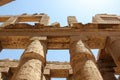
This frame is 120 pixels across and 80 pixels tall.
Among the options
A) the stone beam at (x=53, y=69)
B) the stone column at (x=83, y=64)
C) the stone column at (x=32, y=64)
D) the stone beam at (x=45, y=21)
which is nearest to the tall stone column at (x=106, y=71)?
Result: the stone beam at (x=53, y=69)

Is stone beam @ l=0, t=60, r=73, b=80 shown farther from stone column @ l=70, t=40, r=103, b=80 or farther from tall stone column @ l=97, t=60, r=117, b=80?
stone column @ l=70, t=40, r=103, b=80

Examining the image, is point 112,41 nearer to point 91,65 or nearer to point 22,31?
point 91,65

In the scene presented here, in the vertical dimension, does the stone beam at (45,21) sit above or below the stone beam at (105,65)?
above

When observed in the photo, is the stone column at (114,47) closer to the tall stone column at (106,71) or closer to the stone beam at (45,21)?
the tall stone column at (106,71)

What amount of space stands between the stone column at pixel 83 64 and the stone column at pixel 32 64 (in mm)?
1511

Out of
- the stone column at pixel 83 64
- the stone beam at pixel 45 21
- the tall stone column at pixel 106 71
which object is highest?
the stone column at pixel 83 64

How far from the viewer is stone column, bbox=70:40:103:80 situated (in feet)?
28.0

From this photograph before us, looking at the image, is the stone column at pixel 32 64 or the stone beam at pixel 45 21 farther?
the stone beam at pixel 45 21

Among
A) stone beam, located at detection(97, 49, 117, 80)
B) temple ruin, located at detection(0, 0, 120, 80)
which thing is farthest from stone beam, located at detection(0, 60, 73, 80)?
stone beam, located at detection(97, 49, 117, 80)

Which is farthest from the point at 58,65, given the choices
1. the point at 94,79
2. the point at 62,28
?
the point at 94,79

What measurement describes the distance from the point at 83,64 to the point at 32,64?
2.24 meters

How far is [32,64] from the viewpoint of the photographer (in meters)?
9.12

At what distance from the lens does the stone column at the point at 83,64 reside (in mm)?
8547

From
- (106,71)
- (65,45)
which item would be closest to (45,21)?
(65,45)
